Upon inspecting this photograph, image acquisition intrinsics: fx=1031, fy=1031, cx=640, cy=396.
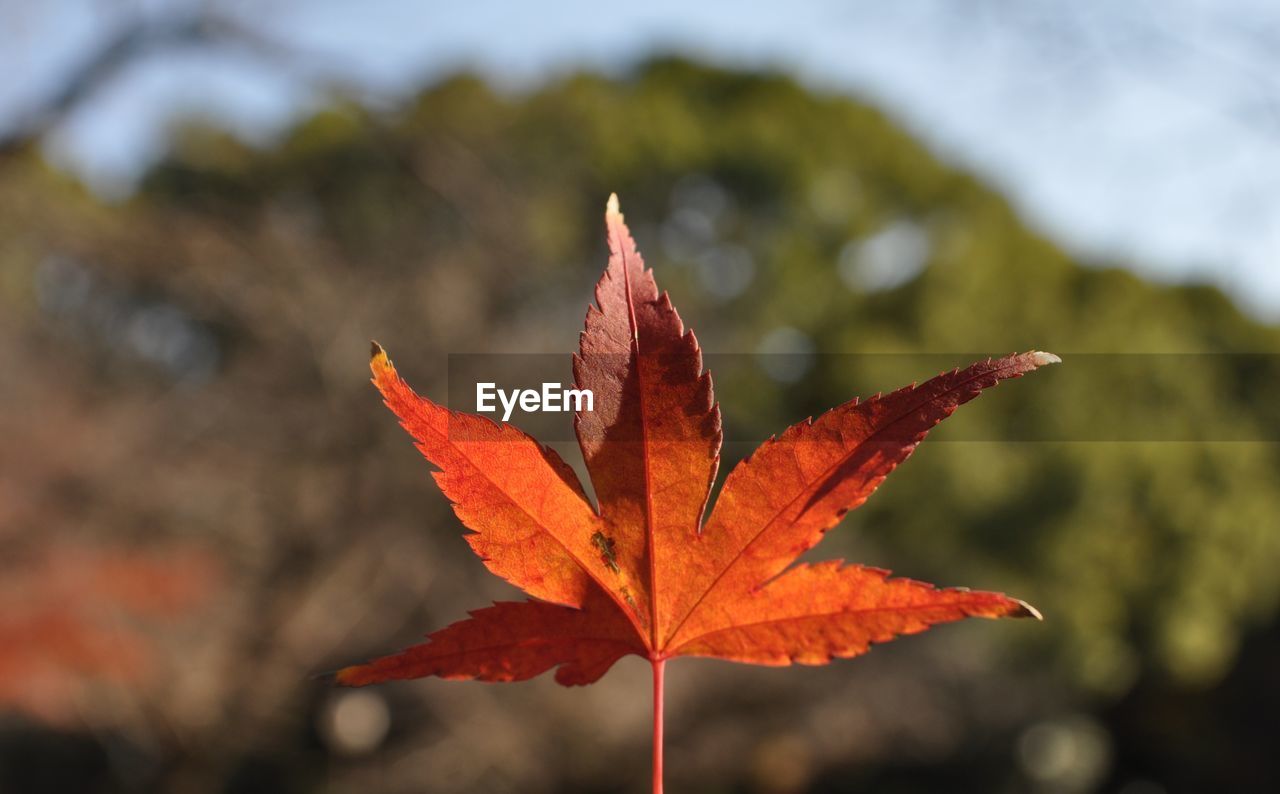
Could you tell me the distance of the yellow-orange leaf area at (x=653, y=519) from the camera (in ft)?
0.86

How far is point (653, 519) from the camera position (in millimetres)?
287

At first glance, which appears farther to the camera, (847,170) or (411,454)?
(847,170)

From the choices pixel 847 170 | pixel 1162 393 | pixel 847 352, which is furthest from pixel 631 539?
pixel 1162 393

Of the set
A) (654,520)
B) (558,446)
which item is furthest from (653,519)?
(558,446)

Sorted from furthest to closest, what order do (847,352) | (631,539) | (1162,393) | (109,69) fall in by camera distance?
(1162,393) → (847,352) → (109,69) → (631,539)

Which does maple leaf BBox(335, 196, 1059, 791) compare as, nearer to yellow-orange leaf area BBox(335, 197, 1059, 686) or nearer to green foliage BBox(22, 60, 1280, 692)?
yellow-orange leaf area BBox(335, 197, 1059, 686)

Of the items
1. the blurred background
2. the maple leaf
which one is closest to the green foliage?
the blurred background

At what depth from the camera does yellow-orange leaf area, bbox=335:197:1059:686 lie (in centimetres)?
26

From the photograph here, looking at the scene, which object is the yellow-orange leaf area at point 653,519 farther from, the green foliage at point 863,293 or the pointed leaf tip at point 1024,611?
the green foliage at point 863,293

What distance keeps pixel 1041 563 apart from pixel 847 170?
3.28 m

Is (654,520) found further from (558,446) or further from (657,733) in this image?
(558,446)

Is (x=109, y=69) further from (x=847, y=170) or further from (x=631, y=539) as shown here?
(x=847, y=170)

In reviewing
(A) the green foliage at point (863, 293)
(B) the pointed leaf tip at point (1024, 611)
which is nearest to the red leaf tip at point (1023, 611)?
(B) the pointed leaf tip at point (1024, 611)

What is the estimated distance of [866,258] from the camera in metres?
7.75
